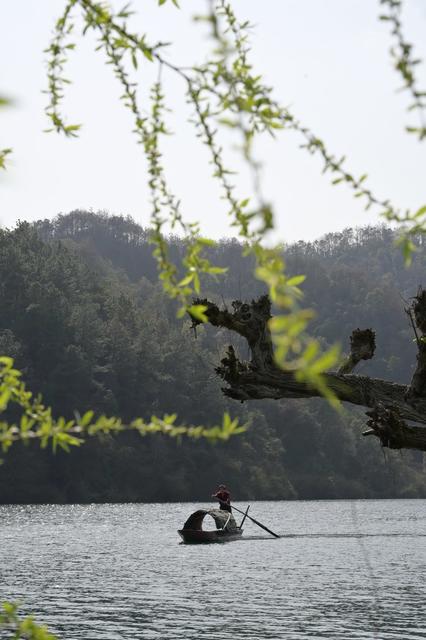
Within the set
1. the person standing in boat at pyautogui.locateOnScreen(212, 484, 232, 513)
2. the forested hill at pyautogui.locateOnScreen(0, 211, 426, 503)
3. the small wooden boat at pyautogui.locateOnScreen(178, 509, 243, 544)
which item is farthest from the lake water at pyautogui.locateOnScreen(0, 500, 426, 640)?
the forested hill at pyautogui.locateOnScreen(0, 211, 426, 503)

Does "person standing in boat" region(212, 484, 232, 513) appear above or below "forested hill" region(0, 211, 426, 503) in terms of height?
below

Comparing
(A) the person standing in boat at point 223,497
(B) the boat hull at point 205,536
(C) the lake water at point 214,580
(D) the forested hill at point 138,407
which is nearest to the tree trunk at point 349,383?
(C) the lake water at point 214,580

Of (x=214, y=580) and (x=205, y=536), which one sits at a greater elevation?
(x=205, y=536)

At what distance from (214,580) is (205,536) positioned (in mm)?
15538

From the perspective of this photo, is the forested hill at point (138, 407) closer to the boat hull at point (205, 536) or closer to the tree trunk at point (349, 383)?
the boat hull at point (205, 536)

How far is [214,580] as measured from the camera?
137ft

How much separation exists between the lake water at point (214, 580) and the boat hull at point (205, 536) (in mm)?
558

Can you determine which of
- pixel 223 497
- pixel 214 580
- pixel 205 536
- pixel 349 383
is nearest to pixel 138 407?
pixel 205 536

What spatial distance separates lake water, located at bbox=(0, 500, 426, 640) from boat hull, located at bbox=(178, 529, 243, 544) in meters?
0.56

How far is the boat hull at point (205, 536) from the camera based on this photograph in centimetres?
5684

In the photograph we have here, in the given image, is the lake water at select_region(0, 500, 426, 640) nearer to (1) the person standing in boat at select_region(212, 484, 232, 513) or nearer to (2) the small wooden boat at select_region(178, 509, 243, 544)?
(2) the small wooden boat at select_region(178, 509, 243, 544)

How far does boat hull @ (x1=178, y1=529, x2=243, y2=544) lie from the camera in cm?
5684

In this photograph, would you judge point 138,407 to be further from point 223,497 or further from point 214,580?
point 214,580

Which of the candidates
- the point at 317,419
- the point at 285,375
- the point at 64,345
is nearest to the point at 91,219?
the point at 317,419
